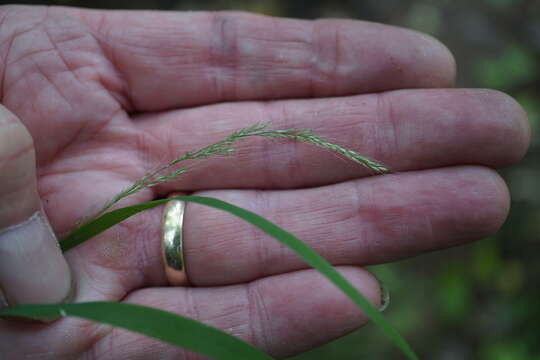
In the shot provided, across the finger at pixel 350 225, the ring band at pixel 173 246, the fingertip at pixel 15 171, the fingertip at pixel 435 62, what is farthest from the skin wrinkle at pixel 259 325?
the fingertip at pixel 435 62

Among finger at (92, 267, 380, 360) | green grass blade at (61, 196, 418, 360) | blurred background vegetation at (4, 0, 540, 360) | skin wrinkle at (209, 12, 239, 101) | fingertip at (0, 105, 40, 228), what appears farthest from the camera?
blurred background vegetation at (4, 0, 540, 360)

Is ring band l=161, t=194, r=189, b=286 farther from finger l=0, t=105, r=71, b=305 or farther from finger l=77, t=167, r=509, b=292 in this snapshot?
finger l=0, t=105, r=71, b=305

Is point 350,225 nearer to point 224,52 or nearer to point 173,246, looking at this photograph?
point 173,246

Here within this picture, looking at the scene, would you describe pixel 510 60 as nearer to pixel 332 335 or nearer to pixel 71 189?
pixel 332 335

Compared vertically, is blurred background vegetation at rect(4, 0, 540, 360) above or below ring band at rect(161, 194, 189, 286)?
below

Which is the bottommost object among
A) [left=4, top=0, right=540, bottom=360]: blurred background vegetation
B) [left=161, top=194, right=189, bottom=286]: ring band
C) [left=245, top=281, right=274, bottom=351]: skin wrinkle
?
[left=4, top=0, right=540, bottom=360]: blurred background vegetation

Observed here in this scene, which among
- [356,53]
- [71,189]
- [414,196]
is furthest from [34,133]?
[414,196]

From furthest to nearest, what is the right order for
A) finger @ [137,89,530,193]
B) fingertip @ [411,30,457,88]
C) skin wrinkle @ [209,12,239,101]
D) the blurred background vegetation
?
the blurred background vegetation
skin wrinkle @ [209,12,239,101]
fingertip @ [411,30,457,88]
finger @ [137,89,530,193]

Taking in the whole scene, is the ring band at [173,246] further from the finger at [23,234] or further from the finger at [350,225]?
the finger at [23,234]

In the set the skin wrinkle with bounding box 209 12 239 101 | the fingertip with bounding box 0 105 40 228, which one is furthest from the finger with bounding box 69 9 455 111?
Answer: the fingertip with bounding box 0 105 40 228
